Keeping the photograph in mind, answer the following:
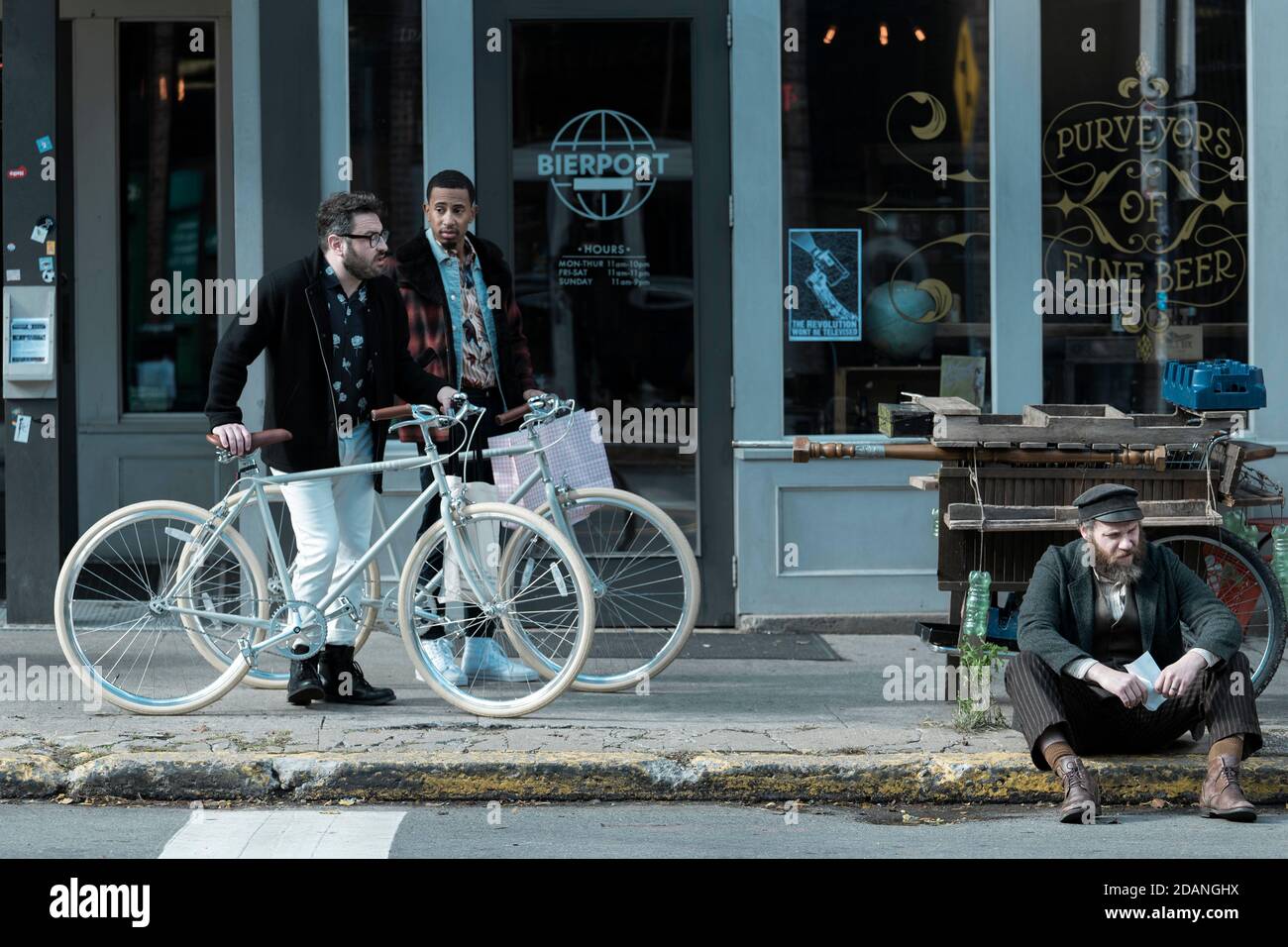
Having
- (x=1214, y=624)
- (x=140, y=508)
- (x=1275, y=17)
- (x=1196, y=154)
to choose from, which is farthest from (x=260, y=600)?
(x=1275, y=17)

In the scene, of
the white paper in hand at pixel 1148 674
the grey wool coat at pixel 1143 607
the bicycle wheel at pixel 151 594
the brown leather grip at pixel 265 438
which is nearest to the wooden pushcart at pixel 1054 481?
the grey wool coat at pixel 1143 607

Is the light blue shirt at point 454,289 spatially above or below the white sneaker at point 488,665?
above

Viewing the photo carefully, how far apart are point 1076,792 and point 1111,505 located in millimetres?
997

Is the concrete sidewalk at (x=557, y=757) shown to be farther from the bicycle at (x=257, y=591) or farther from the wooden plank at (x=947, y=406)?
the wooden plank at (x=947, y=406)

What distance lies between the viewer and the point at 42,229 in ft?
28.8

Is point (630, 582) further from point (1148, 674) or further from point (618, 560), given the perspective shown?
point (1148, 674)

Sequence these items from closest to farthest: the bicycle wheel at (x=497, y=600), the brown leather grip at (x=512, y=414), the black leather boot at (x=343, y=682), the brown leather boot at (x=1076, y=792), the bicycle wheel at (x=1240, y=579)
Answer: the brown leather boot at (x=1076, y=792)
the bicycle wheel at (x=497, y=600)
the bicycle wheel at (x=1240, y=579)
the black leather boot at (x=343, y=682)
the brown leather grip at (x=512, y=414)

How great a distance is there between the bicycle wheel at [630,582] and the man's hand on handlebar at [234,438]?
123 cm

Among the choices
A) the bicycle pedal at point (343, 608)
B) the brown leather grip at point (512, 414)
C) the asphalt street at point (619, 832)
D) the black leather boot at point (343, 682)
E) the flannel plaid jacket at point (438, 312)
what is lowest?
the asphalt street at point (619, 832)

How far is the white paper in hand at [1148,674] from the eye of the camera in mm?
6082

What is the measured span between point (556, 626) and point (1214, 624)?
2.47 metres

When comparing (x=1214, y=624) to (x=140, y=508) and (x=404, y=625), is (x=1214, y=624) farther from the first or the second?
(x=140, y=508)

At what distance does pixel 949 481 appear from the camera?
695cm

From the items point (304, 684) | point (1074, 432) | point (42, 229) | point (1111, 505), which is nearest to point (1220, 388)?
point (1074, 432)
